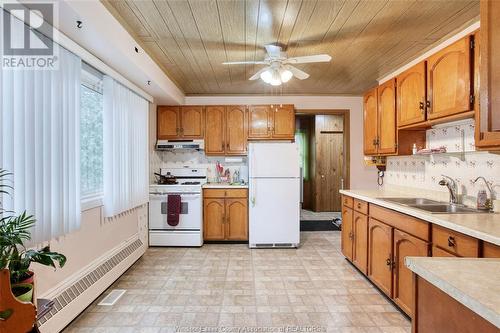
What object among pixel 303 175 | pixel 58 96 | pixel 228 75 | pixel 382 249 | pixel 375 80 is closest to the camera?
pixel 58 96

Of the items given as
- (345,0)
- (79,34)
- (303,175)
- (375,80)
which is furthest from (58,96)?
(303,175)

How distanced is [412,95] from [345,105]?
7.31 feet

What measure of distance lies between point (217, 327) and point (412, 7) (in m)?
2.81

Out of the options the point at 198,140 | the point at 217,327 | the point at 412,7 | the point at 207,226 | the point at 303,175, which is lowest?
the point at 217,327

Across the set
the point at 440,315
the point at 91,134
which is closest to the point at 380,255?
the point at 440,315

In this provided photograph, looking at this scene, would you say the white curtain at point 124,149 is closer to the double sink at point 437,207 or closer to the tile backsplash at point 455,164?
the double sink at point 437,207

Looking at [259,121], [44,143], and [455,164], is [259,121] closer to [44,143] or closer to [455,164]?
[455,164]

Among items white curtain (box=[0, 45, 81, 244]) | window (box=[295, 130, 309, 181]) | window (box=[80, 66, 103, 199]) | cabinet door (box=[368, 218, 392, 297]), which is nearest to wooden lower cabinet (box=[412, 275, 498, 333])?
cabinet door (box=[368, 218, 392, 297])

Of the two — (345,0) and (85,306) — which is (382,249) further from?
(85,306)

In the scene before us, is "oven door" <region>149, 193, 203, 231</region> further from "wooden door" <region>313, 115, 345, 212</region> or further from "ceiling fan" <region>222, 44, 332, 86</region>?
"wooden door" <region>313, 115, 345, 212</region>

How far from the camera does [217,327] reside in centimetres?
202

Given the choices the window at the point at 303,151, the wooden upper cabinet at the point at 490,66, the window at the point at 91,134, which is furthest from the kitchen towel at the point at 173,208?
the window at the point at 303,151

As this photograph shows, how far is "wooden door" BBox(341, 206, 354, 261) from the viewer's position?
10.2 feet

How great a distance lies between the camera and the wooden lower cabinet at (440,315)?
76 cm
